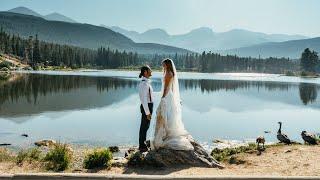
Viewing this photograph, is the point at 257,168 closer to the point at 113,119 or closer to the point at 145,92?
the point at 145,92

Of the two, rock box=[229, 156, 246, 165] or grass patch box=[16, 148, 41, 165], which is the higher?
grass patch box=[16, 148, 41, 165]

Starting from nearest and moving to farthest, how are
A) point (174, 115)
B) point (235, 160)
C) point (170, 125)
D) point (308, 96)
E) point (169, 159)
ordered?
point (169, 159), point (170, 125), point (174, 115), point (235, 160), point (308, 96)

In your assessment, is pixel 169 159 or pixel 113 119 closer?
pixel 169 159

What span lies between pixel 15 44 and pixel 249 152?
579 ft

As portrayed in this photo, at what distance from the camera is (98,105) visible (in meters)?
47.0

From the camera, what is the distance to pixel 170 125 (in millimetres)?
14234

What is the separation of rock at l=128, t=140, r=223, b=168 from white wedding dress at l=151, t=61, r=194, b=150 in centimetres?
23

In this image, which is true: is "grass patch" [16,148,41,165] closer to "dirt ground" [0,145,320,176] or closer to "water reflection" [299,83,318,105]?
"dirt ground" [0,145,320,176]

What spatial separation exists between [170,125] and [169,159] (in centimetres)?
118

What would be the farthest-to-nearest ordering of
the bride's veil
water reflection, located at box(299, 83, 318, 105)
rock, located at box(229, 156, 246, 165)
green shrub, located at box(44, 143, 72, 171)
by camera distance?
water reflection, located at box(299, 83, 318, 105) → rock, located at box(229, 156, 246, 165) → the bride's veil → green shrub, located at box(44, 143, 72, 171)

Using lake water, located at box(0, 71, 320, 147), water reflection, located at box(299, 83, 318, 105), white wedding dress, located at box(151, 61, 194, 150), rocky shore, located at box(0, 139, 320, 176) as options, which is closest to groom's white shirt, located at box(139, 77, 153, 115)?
white wedding dress, located at box(151, 61, 194, 150)

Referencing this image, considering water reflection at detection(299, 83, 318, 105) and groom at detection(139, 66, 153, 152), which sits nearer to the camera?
groom at detection(139, 66, 153, 152)

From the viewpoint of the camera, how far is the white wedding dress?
45.9ft

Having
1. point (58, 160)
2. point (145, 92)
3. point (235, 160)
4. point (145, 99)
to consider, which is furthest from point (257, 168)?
point (58, 160)
